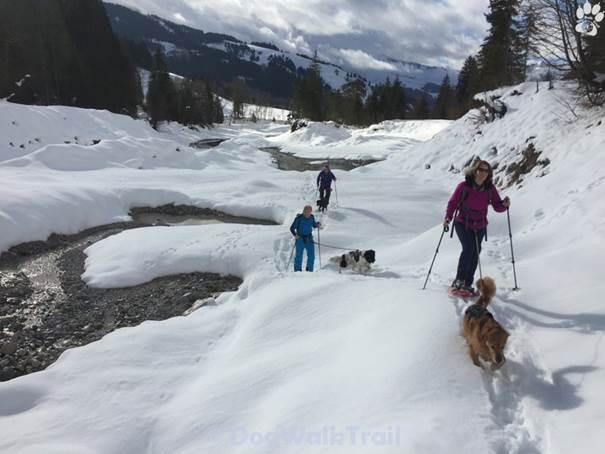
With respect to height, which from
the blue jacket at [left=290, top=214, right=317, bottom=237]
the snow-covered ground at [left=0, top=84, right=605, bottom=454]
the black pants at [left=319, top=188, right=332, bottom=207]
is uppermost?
the black pants at [left=319, top=188, right=332, bottom=207]

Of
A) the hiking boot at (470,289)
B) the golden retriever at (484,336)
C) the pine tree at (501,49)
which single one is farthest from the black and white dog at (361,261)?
the pine tree at (501,49)

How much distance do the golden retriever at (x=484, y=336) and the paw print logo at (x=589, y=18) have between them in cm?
1594

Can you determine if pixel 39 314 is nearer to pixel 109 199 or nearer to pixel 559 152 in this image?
pixel 109 199

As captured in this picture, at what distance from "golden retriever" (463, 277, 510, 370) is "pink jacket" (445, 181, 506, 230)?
1.95 m

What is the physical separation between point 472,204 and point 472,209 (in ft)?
0.28

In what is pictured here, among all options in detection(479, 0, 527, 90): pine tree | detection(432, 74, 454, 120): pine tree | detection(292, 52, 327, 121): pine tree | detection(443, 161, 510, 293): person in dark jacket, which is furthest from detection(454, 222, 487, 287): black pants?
Result: detection(292, 52, 327, 121): pine tree

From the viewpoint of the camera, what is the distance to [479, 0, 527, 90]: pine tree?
109 ft

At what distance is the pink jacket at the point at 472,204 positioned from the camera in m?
6.25

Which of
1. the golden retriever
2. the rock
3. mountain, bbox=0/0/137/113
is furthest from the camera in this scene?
mountain, bbox=0/0/137/113

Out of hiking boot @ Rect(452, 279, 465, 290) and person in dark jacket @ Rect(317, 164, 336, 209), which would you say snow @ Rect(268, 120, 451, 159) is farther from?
hiking boot @ Rect(452, 279, 465, 290)

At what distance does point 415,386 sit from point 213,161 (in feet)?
102

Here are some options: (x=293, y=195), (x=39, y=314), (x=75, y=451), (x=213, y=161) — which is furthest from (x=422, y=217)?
(x=213, y=161)

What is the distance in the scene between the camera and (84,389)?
204 inches

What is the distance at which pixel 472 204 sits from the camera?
6.28 metres
